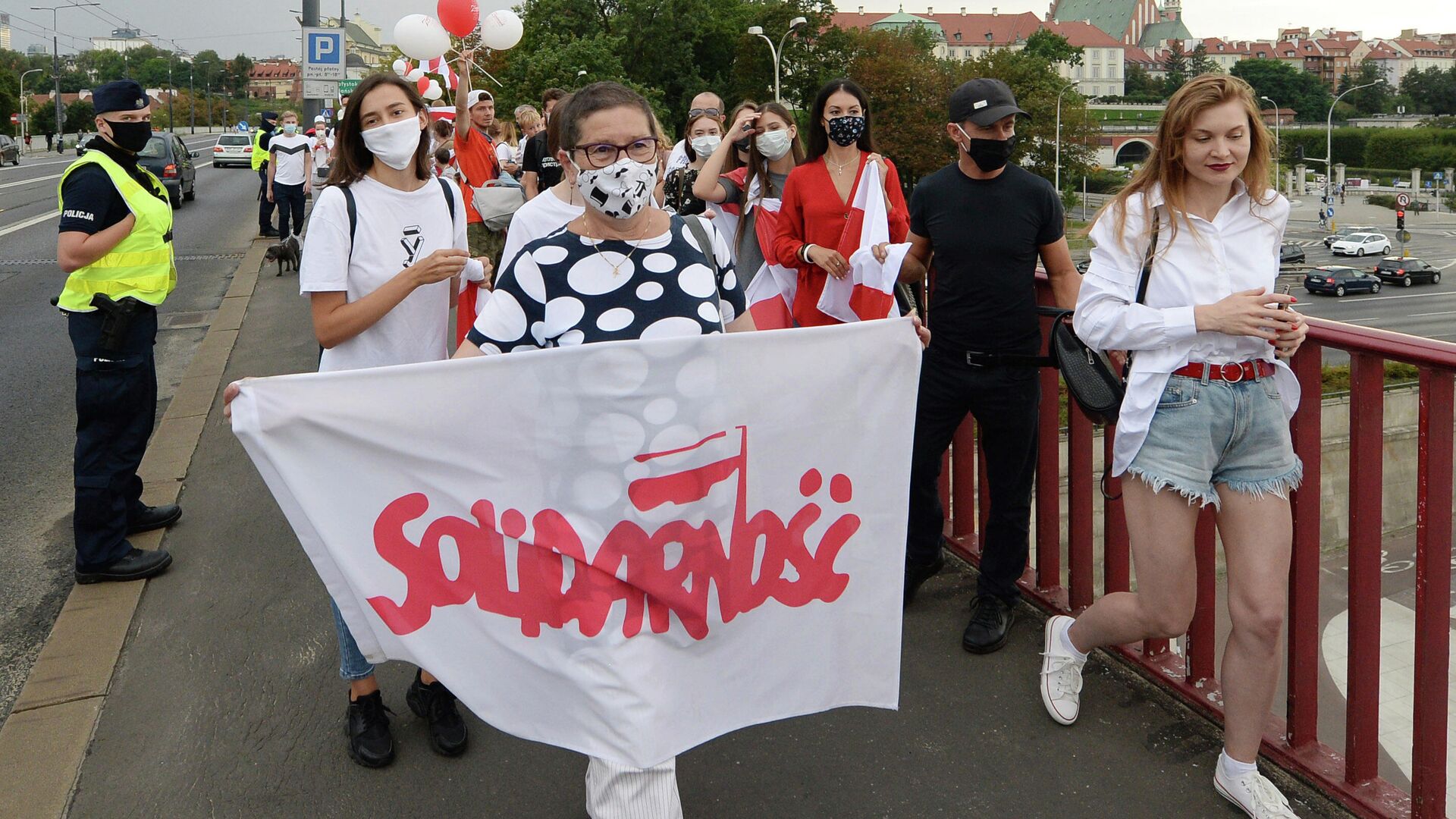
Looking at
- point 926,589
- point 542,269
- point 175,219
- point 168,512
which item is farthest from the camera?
point 175,219

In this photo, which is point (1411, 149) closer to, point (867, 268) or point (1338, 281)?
point (1338, 281)

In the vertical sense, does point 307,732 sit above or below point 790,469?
A: below

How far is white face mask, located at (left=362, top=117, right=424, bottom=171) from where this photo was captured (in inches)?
139

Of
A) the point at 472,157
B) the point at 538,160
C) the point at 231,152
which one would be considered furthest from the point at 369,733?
the point at 231,152

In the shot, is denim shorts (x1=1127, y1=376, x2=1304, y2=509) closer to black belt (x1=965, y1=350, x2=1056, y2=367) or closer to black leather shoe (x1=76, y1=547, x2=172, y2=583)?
black belt (x1=965, y1=350, x2=1056, y2=367)

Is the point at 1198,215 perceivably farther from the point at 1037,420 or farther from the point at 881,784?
the point at 881,784

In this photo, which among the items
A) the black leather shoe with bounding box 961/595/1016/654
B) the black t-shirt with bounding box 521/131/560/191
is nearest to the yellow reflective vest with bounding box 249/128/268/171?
the black t-shirt with bounding box 521/131/560/191

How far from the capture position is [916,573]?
464 cm

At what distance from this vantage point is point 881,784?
3.35 meters

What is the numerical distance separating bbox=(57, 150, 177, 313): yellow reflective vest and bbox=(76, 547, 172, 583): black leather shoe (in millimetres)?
1029

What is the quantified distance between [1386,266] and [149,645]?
212ft

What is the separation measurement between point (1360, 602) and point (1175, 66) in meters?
206

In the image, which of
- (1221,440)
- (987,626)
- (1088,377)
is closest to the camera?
(1221,440)

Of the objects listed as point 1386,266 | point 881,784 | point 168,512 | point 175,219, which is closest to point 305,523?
point 881,784
